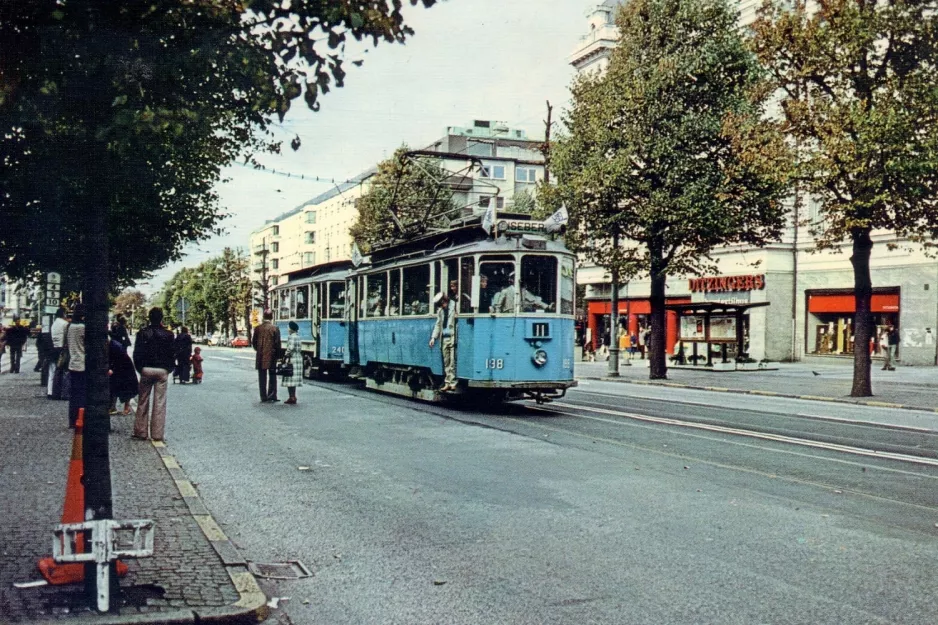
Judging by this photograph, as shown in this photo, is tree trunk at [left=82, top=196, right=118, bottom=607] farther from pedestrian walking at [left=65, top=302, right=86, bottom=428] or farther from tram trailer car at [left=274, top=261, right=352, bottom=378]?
tram trailer car at [left=274, top=261, right=352, bottom=378]

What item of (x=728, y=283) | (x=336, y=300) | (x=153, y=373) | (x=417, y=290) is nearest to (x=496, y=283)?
(x=417, y=290)

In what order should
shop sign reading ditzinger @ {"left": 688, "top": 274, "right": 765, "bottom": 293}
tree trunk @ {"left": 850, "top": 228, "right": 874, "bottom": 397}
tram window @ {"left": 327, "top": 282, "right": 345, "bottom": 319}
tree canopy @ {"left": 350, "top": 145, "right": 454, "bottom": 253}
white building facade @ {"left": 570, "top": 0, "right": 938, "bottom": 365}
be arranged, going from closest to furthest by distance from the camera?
tree trunk @ {"left": 850, "top": 228, "right": 874, "bottom": 397} → tram window @ {"left": 327, "top": 282, "right": 345, "bottom": 319} → white building facade @ {"left": 570, "top": 0, "right": 938, "bottom": 365} → shop sign reading ditzinger @ {"left": 688, "top": 274, "right": 765, "bottom": 293} → tree canopy @ {"left": 350, "top": 145, "right": 454, "bottom": 253}

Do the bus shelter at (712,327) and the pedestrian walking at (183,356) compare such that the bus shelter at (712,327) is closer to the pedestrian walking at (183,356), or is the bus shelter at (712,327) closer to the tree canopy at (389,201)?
the pedestrian walking at (183,356)

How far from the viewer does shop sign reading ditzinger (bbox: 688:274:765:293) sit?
1688 inches

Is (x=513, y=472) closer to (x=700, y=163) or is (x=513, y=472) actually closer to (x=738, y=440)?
(x=738, y=440)

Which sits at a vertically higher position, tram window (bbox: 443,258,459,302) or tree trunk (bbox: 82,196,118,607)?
tram window (bbox: 443,258,459,302)

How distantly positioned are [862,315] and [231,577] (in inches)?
790

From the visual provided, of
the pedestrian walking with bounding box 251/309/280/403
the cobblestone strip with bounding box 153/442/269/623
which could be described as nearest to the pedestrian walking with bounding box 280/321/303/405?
the pedestrian walking with bounding box 251/309/280/403

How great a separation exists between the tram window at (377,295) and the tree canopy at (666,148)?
9.69 meters

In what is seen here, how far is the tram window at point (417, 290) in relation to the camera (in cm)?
1814

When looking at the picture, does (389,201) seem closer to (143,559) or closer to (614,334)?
(614,334)

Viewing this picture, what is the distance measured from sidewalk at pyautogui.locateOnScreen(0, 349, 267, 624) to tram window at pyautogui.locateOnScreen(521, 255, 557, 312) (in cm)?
705

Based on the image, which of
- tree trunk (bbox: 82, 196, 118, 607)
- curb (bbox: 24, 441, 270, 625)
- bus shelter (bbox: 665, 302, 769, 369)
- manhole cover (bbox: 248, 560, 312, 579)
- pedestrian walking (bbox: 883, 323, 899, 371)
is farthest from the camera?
pedestrian walking (bbox: 883, 323, 899, 371)

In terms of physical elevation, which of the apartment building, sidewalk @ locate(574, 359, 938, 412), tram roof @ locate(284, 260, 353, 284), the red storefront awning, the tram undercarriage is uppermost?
the apartment building
